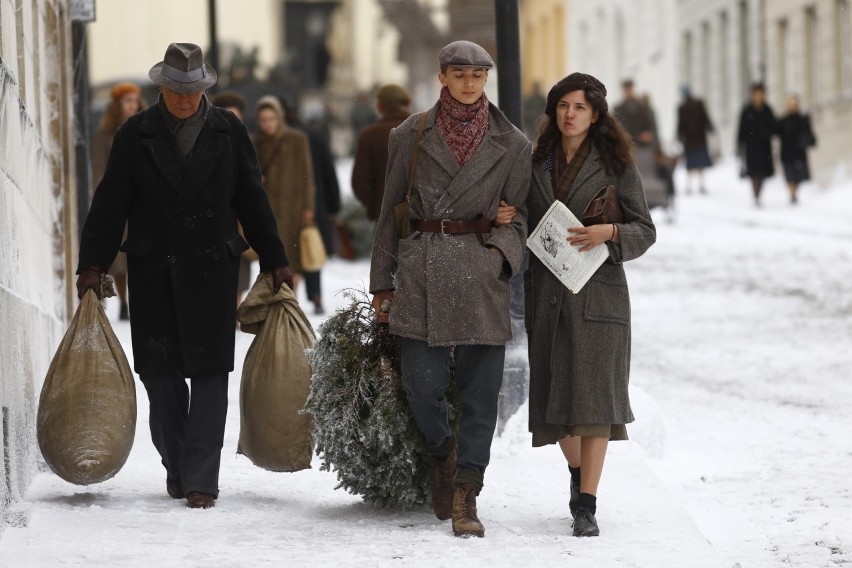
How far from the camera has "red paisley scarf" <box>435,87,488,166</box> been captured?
6512 mm

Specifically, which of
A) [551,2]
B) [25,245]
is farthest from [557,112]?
[551,2]

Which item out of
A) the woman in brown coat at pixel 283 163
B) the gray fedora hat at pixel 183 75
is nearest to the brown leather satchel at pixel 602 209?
the gray fedora hat at pixel 183 75

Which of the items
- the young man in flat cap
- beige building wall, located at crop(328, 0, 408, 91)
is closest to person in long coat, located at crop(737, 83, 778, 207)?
the young man in flat cap

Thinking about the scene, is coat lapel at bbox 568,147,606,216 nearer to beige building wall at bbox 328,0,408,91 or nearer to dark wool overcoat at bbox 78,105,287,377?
dark wool overcoat at bbox 78,105,287,377

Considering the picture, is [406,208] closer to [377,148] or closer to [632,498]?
[632,498]

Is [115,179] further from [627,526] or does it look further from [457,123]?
[627,526]

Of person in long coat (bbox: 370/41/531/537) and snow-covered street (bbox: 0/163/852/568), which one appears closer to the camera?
snow-covered street (bbox: 0/163/852/568)

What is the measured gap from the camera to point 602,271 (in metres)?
6.63

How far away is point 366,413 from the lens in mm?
6766

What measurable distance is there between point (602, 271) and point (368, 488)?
1165mm

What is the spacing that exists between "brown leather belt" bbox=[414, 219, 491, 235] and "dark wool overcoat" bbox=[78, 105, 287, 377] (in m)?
0.89

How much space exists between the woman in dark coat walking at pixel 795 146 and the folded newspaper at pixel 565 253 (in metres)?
21.0

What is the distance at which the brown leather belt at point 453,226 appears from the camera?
646cm

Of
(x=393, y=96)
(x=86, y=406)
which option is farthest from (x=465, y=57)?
(x=393, y=96)
